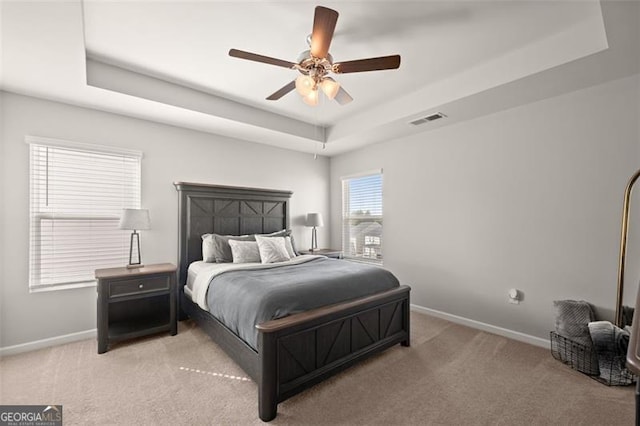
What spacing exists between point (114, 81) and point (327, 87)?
2197 millimetres

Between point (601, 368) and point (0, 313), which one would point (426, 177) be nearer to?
point (601, 368)

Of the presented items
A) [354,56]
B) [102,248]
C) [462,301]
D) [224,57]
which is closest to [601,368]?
[462,301]

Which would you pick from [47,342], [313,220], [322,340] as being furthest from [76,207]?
[313,220]

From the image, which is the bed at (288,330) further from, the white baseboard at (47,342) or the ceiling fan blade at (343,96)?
the ceiling fan blade at (343,96)

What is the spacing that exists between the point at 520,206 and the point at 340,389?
2.72 m

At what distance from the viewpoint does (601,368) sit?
2.40 metres

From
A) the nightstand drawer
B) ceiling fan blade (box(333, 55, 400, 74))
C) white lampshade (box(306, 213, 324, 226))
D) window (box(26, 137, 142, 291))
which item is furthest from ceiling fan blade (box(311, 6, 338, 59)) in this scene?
white lampshade (box(306, 213, 324, 226))

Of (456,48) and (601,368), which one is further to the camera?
(456,48)

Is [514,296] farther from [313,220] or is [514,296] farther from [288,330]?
[313,220]

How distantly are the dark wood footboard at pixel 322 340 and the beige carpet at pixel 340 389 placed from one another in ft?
0.41

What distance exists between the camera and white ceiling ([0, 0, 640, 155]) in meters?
2.12

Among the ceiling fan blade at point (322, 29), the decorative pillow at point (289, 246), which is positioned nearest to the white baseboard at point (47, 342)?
the decorative pillow at point (289, 246)

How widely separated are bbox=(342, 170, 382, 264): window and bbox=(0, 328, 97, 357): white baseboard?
3.86 m

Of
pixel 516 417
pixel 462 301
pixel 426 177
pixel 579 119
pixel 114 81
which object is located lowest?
pixel 516 417
